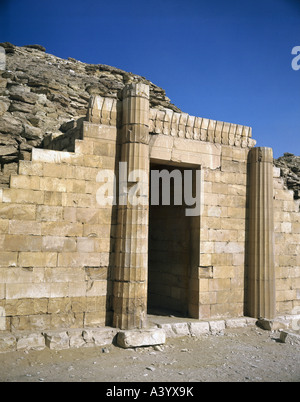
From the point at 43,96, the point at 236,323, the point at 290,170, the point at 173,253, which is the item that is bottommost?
the point at 236,323

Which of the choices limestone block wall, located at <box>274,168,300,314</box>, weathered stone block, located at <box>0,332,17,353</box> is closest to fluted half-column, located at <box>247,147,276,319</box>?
limestone block wall, located at <box>274,168,300,314</box>

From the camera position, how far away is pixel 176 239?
1102 centimetres

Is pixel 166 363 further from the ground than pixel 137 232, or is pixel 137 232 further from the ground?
pixel 137 232

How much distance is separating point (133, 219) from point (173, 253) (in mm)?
3271

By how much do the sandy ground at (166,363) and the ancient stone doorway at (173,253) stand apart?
1.68 metres

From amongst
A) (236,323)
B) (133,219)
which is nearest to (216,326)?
(236,323)

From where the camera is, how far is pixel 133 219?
823cm

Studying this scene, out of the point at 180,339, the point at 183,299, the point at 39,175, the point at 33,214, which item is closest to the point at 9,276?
the point at 33,214

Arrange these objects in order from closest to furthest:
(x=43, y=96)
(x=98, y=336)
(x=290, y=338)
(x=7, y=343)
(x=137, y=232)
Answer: (x=7, y=343) → (x=98, y=336) → (x=137, y=232) → (x=290, y=338) → (x=43, y=96)

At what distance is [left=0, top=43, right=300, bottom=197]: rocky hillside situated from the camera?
37.9 ft

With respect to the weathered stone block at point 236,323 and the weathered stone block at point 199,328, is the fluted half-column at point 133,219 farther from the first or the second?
the weathered stone block at point 236,323

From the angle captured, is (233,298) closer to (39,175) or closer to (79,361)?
(79,361)

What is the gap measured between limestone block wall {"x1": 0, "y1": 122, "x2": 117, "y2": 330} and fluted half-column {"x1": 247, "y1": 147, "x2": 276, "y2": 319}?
13.5 feet

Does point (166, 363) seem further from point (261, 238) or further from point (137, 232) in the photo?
point (261, 238)
